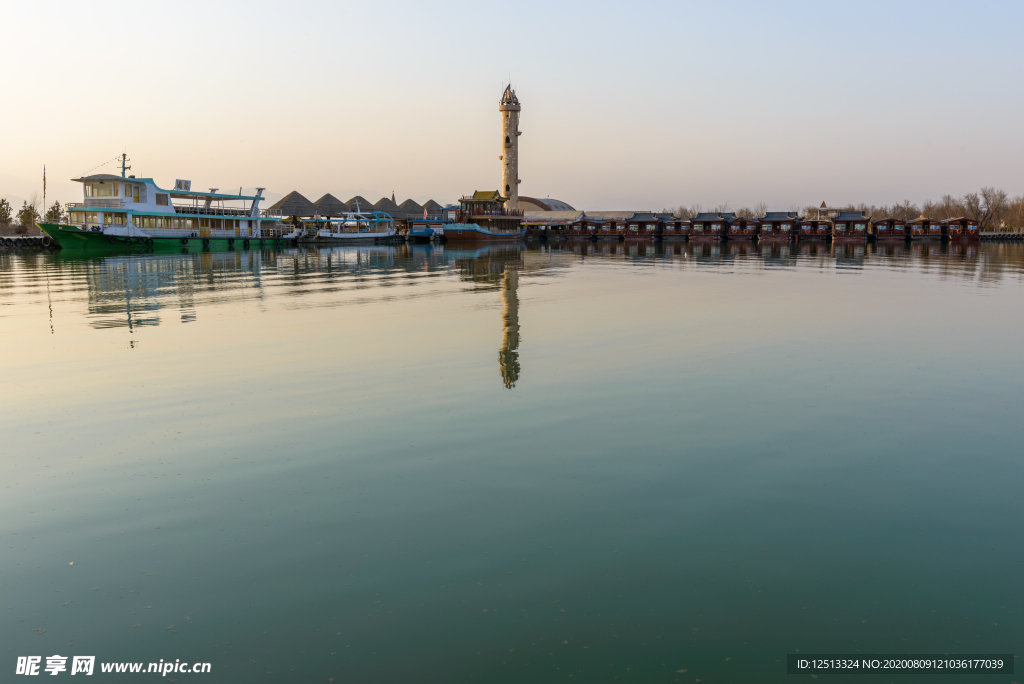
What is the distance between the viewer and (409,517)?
235 inches

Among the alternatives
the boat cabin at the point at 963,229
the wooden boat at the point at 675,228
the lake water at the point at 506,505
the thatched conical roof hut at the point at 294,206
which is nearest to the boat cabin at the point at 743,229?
the wooden boat at the point at 675,228

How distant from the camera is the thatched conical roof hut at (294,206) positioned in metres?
108

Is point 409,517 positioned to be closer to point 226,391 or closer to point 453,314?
point 226,391

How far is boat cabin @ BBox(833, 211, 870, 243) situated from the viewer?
93.4m

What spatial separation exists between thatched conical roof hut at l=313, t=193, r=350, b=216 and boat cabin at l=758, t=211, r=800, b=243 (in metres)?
64.7

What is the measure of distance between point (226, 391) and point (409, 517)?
559 centimetres

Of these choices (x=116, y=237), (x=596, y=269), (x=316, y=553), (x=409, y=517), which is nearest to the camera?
(x=316, y=553)

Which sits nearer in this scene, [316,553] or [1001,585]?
[1001,585]

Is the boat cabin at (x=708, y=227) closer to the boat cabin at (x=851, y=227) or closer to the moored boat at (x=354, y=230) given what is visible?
the boat cabin at (x=851, y=227)

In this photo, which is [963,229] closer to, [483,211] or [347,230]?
[483,211]

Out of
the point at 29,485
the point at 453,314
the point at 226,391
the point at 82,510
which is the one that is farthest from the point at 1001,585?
the point at 453,314

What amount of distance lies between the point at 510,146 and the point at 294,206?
118 ft

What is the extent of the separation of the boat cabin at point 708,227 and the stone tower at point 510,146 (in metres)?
26.9

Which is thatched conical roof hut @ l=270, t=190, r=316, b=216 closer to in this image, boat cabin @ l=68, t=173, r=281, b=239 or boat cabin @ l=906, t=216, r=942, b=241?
boat cabin @ l=68, t=173, r=281, b=239
